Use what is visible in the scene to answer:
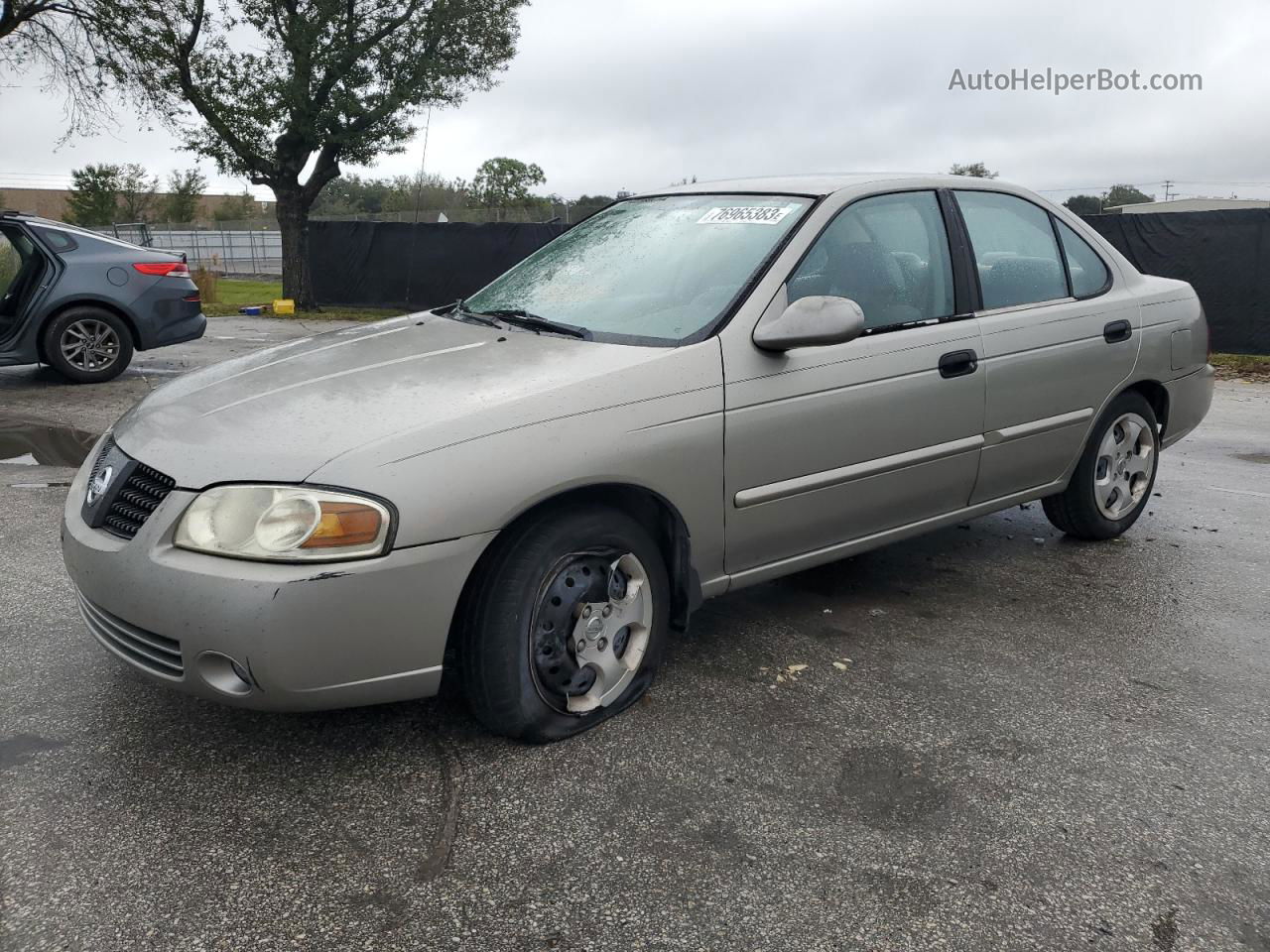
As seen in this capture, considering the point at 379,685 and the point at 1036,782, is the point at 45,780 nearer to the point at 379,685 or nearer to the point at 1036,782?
the point at 379,685

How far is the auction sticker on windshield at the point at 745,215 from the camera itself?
392cm

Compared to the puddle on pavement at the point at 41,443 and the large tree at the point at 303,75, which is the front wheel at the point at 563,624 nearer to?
the puddle on pavement at the point at 41,443

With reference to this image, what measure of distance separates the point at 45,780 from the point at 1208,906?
9.42ft

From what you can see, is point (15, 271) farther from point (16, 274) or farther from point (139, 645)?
point (139, 645)

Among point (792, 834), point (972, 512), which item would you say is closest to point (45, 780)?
point (792, 834)

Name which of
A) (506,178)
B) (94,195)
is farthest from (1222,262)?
(506,178)

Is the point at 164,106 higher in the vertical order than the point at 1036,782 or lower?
higher

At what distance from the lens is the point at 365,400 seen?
306 cm

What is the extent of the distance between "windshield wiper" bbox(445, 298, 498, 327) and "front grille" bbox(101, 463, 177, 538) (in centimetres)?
136

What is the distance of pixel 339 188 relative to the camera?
7606 centimetres

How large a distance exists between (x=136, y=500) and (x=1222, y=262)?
45.9 ft

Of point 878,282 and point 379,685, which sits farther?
point 878,282

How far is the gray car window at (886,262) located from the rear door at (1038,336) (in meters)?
0.20

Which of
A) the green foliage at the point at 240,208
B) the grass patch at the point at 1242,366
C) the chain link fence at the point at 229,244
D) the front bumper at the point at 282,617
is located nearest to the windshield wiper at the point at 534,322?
the front bumper at the point at 282,617
